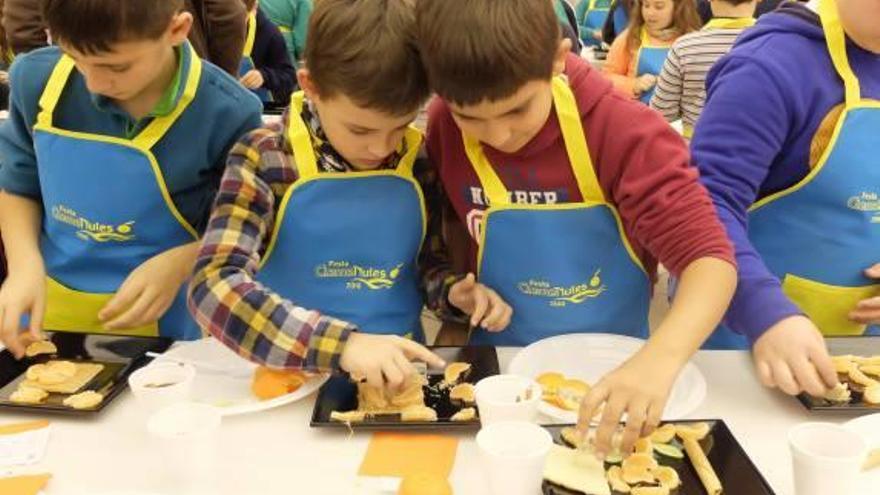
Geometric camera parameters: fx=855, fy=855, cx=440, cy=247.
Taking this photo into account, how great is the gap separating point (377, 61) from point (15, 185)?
871mm

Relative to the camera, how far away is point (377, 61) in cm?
128

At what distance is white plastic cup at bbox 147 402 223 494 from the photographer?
102 cm

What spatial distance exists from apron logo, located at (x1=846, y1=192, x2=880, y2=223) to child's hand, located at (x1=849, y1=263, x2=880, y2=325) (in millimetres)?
113

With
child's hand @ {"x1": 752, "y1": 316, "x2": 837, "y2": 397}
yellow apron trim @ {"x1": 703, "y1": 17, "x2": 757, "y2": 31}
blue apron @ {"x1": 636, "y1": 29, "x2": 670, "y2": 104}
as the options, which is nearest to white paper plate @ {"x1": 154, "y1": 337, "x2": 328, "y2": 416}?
child's hand @ {"x1": 752, "y1": 316, "x2": 837, "y2": 397}

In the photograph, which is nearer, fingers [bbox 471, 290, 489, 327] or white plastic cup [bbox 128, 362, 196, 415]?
white plastic cup [bbox 128, 362, 196, 415]

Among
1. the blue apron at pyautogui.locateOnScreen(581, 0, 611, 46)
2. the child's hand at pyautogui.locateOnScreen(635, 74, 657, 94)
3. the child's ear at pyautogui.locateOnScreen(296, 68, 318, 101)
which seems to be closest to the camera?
the child's ear at pyautogui.locateOnScreen(296, 68, 318, 101)

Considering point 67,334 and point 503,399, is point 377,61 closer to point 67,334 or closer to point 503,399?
point 503,399

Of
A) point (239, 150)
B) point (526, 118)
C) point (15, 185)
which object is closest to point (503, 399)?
point (526, 118)

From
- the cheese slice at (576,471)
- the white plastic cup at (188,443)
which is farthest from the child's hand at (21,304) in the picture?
the cheese slice at (576,471)

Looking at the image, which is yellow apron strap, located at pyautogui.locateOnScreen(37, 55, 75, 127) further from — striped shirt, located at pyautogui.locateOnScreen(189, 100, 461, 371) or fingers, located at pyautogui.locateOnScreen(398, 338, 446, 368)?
fingers, located at pyautogui.locateOnScreen(398, 338, 446, 368)

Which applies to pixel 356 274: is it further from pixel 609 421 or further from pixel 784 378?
pixel 784 378

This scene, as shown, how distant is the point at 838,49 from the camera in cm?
146

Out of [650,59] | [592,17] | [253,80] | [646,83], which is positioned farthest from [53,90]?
[592,17]

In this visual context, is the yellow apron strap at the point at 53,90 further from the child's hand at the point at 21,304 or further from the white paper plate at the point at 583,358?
the white paper plate at the point at 583,358
